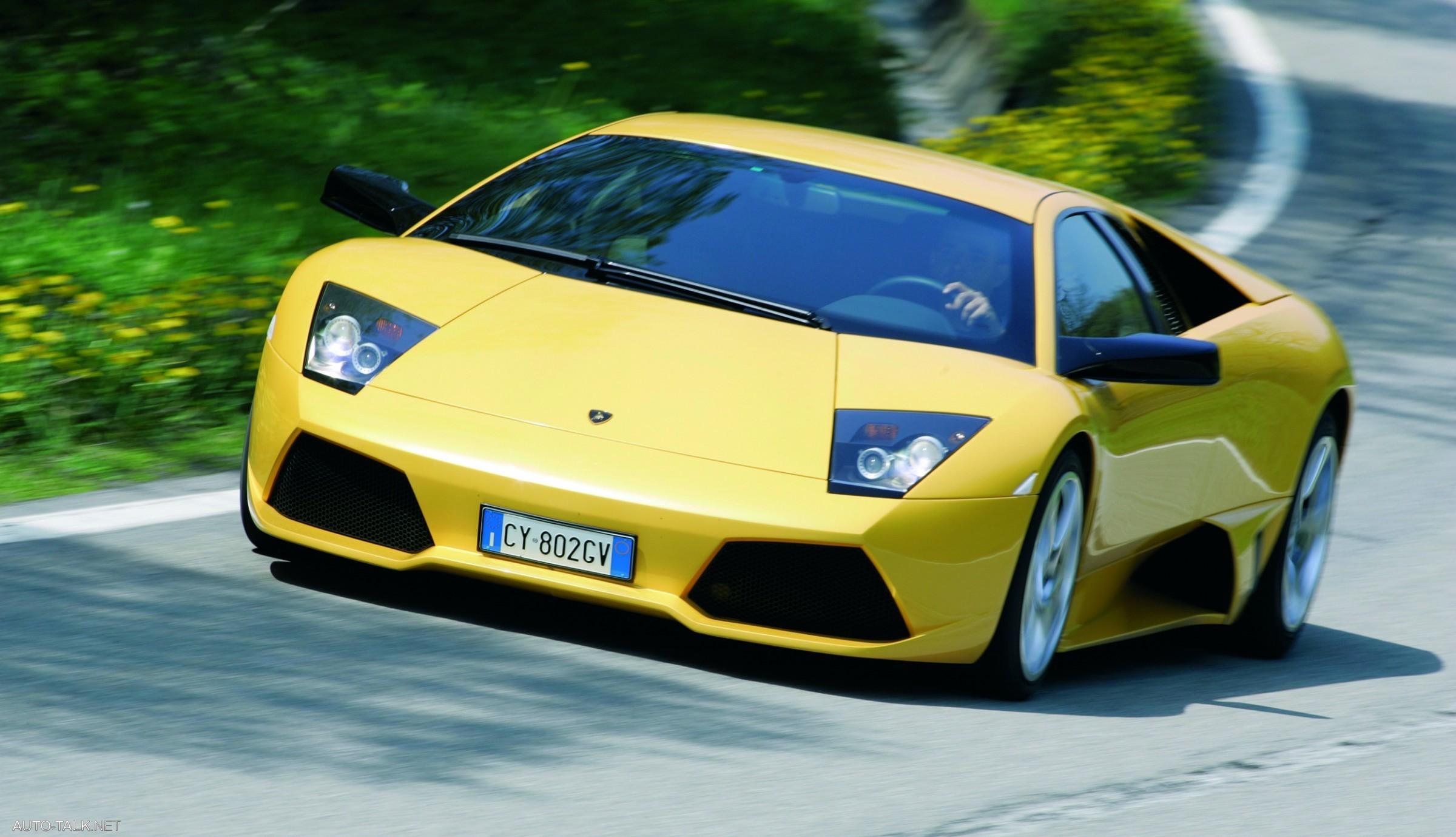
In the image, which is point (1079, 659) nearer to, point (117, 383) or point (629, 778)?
point (629, 778)

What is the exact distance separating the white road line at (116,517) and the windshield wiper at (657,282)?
1097 mm

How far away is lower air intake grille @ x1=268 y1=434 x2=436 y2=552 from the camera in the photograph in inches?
170

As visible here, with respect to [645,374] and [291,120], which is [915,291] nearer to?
[645,374]

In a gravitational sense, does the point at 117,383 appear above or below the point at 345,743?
below

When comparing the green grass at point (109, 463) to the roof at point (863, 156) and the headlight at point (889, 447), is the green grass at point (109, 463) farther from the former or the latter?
the headlight at point (889, 447)

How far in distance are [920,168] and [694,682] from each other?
186 cm

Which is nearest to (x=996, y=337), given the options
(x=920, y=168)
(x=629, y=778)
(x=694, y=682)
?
(x=920, y=168)

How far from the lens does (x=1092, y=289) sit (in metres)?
5.27

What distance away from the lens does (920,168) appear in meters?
5.52

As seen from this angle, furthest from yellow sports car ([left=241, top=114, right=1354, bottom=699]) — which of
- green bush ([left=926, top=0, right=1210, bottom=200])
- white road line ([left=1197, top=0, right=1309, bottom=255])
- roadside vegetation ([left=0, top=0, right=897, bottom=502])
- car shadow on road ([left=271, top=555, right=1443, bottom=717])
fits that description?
green bush ([left=926, top=0, right=1210, bottom=200])

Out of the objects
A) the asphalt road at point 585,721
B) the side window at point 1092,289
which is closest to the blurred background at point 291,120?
the asphalt road at point 585,721

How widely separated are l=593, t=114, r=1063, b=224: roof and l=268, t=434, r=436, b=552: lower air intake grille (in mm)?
1703

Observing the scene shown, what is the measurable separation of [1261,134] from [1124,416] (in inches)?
412

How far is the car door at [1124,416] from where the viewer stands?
4.83m
